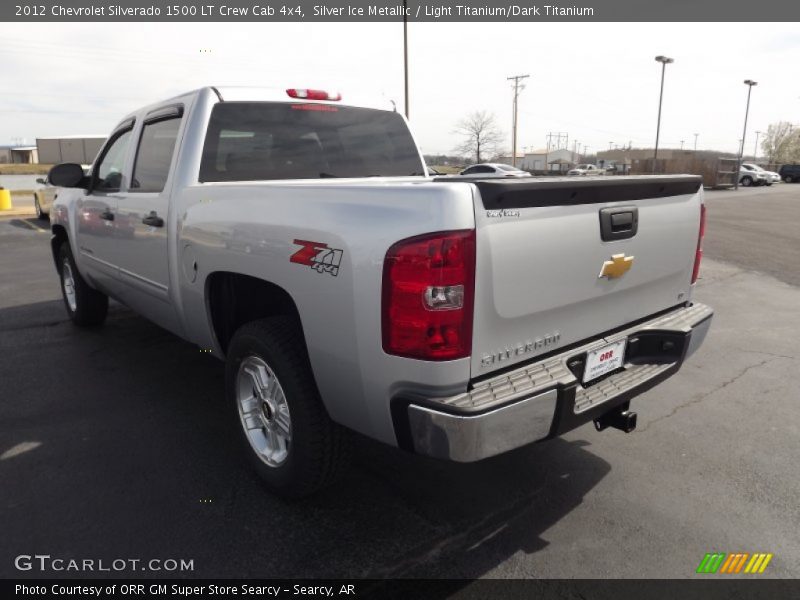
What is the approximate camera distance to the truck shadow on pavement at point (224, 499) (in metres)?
2.52

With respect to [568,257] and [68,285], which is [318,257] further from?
[68,285]

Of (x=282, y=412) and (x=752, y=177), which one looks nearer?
(x=282, y=412)

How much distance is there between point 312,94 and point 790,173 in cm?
6233

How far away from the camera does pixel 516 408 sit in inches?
84.6

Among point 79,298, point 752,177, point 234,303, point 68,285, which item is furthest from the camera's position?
point 752,177

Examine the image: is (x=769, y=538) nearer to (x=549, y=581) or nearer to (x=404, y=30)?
(x=549, y=581)

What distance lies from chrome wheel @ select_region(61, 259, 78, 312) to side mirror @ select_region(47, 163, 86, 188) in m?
1.48

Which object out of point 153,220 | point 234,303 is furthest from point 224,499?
point 153,220

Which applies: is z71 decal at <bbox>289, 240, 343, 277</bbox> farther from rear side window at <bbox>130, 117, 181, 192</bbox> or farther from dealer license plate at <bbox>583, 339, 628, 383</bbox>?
rear side window at <bbox>130, 117, 181, 192</bbox>

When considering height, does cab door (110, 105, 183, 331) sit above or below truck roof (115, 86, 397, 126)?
below

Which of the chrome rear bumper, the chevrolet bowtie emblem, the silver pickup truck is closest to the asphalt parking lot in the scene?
the silver pickup truck

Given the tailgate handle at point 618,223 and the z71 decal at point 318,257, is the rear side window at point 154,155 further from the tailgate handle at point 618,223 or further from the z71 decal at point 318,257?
the tailgate handle at point 618,223

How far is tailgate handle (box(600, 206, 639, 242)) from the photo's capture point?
2.53 metres

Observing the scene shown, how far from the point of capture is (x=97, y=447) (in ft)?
11.4
